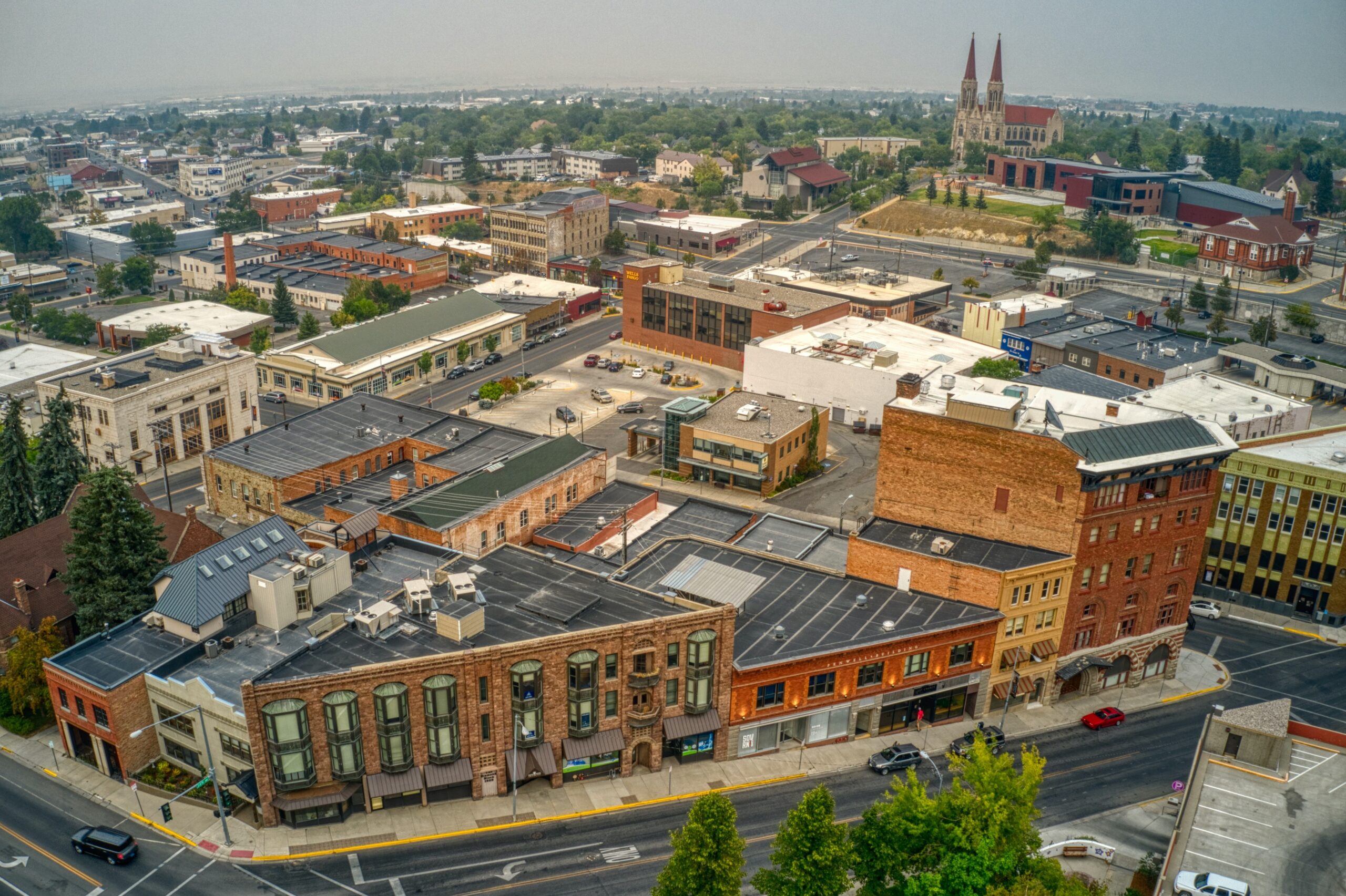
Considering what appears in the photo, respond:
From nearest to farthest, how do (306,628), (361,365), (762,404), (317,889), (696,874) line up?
(696,874) < (317,889) < (306,628) < (762,404) < (361,365)

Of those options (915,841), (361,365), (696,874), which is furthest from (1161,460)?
(361,365)

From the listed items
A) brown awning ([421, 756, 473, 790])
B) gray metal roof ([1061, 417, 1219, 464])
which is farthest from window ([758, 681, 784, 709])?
gray metal roof ([1061, 417, 1219, 464])

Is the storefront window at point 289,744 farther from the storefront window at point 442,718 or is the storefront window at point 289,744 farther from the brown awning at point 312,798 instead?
the storefront window at point 442,718

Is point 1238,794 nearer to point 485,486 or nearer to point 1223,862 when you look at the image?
point 1223,862

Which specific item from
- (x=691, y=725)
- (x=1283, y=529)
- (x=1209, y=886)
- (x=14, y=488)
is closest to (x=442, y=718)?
(x=691, y=725)

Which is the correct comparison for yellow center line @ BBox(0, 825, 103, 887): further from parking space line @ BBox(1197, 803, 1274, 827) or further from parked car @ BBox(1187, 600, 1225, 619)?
parked car @ BBox(1187, 600, 1225, 619)

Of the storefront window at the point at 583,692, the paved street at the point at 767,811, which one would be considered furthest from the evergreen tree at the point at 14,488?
the storefront window at the point at 583,692

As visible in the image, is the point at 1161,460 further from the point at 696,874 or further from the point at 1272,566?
the point at 696,874
